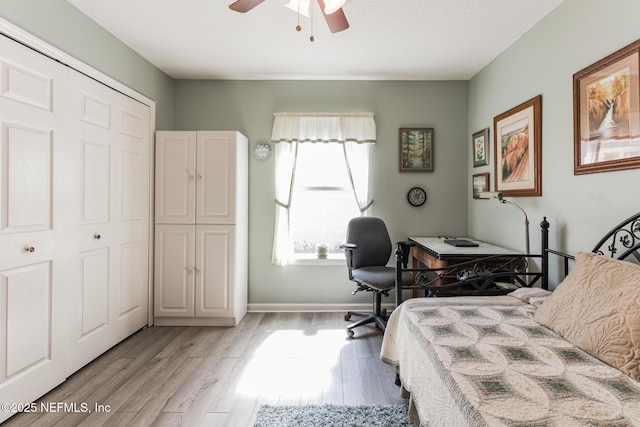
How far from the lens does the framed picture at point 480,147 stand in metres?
3.42

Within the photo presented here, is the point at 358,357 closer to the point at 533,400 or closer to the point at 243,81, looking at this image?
the point at 533,400

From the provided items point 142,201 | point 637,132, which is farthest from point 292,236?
point 637,132

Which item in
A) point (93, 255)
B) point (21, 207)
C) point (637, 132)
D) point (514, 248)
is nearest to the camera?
point (637, 132)

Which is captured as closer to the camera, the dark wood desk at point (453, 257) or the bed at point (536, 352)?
the bed at point (536, 352)

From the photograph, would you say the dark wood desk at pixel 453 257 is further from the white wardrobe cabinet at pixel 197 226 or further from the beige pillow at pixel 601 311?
the white wardrobe cabinet at pixel 197 226

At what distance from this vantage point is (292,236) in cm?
391

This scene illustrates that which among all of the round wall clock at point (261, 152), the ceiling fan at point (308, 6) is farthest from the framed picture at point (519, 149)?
the round wall clock at point (261, 152)

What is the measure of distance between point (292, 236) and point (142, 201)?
160 centimetres

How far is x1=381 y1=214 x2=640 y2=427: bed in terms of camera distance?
Result: 104 cm

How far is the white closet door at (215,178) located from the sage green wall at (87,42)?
2.26 feet

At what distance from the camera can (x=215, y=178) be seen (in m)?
3.36

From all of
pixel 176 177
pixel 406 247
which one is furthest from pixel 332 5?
pixel 406 247

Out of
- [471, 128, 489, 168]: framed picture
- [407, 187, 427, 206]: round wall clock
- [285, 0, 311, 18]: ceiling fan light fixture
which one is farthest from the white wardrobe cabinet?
[471, 128, 489, 168]: framed picture

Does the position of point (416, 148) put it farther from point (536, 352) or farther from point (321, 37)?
point (536, 352)
